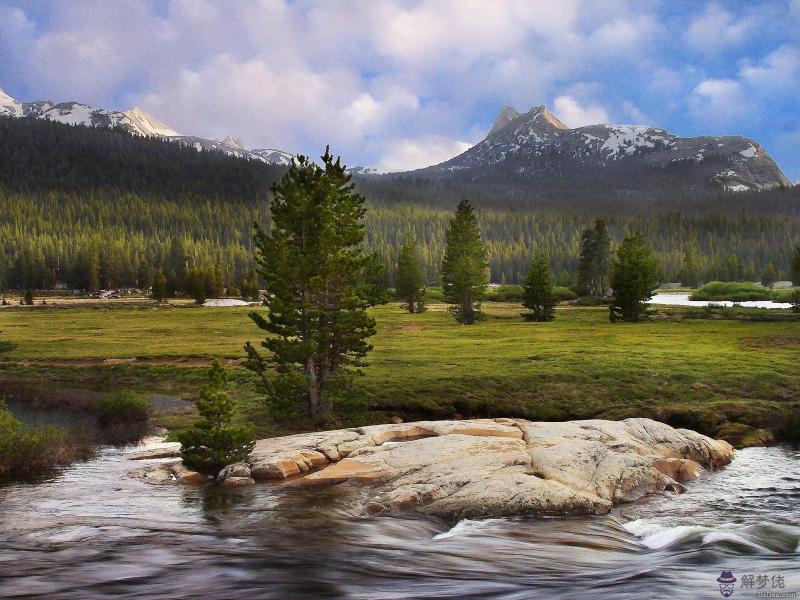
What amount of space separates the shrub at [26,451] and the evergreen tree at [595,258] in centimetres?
11269

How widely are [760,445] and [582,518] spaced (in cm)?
1822

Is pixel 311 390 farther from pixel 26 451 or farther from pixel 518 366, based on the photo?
pixel 518 366

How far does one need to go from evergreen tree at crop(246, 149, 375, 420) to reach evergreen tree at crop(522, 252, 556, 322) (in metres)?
57.5

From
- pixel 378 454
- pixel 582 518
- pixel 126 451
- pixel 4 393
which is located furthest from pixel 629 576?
pixel 4 393

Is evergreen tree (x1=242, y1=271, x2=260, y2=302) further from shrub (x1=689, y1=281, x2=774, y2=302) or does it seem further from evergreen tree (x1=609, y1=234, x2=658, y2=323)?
shrub (x1=689, y1=281, x2=774, y2=302)

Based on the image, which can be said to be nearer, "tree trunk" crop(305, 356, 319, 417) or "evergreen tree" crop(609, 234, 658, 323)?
"tree trunk" crop(305, 356, 319, 417)

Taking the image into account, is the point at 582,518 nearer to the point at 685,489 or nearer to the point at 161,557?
the point at 685,489

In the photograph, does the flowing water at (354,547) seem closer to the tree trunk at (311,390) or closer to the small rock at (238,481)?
the small rock at (238,481)

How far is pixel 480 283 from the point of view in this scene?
91.0 metres

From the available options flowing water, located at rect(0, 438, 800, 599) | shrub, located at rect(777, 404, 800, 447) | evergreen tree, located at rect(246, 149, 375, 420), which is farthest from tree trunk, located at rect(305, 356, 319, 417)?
shrub, located at rect(777, 404, 800, 447)

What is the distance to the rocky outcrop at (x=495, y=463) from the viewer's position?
66.1ft

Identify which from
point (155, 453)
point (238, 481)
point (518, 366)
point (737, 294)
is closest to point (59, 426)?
point (155, 453)

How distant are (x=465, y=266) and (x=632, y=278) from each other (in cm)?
2270

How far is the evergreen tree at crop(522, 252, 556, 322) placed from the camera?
298 ft
